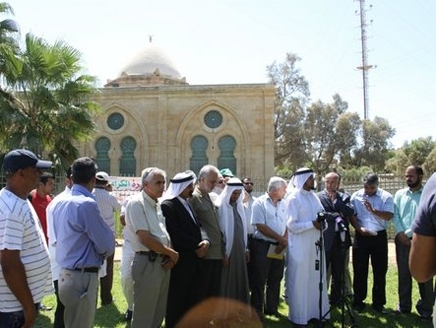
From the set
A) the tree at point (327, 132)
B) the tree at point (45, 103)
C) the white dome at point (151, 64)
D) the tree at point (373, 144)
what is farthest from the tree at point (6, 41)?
the tree at point (373, 144)

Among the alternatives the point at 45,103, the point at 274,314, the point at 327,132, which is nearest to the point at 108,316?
the point at 274,314

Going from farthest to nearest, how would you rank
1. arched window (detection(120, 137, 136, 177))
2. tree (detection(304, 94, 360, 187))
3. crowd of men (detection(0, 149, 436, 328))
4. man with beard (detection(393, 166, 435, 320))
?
tree (detection(304, 94, 360, 187)), arched window (detection(120, 137, 136, 177)), man with beard (detection(393, 166, 435, 320)), crowd of men (detection(0, 149, 436, 328))

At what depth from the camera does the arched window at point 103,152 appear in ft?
84.7

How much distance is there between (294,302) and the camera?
17.5ft

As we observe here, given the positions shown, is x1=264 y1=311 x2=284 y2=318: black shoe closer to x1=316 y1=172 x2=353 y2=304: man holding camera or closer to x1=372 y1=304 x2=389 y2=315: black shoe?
x1=316 y1=172 x2=353 y2=304: man holding camera

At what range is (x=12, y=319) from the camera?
2600 mm

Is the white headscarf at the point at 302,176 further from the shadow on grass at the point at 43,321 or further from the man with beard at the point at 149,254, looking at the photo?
the shadow on grass at the point at 43,321

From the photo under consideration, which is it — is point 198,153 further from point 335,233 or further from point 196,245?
point 196,245

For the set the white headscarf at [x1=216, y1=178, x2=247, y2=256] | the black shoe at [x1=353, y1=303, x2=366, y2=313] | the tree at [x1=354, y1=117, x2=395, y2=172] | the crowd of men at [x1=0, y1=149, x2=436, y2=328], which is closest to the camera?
the crowd of men at [x1=0, y1=149, x2=436, y2=328]

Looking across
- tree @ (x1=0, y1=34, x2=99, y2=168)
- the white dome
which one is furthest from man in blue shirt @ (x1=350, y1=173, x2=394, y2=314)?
the white dome

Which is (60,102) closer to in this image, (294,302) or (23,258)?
(294,302)

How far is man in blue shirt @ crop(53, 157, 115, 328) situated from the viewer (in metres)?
3.28

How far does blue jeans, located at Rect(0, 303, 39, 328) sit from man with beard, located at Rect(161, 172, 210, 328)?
2013 mm

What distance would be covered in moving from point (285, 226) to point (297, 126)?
2794 centimetres
